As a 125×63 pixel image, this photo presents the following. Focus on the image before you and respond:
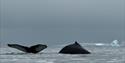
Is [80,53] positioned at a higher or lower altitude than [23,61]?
higher

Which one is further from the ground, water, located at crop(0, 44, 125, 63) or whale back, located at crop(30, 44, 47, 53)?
whale back, located at crop(30, 44, 47, 53)

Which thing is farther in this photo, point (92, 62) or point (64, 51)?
point (64, 51)

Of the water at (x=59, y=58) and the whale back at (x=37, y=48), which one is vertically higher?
the whale back at (x=37, y=48)

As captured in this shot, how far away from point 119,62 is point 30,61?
6.81 m

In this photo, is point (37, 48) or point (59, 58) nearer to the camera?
point (59, 58)

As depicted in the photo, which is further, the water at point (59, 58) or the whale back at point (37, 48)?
the whale back at point (37, 48)

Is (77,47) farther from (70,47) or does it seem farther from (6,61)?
(6,61)

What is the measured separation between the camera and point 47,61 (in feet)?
114

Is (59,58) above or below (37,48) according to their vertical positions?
below

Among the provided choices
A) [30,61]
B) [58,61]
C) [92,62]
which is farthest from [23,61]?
[92,62]

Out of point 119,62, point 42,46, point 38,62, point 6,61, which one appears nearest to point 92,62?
point 119,62

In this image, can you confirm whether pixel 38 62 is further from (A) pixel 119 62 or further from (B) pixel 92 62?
(A) pixel 119 62

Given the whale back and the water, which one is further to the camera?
the whale back

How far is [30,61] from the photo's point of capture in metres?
34.2
